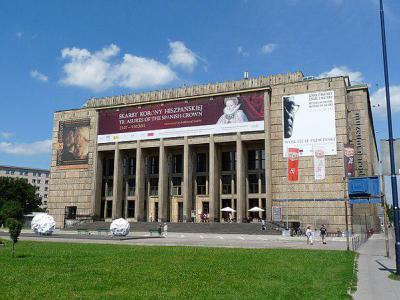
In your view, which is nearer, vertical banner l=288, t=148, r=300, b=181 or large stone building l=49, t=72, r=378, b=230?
large stone building l=49, t=72, r=378, b=230

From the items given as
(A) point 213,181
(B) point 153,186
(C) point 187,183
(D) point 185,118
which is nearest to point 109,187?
(B) point 153,186

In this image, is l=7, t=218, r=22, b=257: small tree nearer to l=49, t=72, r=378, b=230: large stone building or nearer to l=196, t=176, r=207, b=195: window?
l=49, t=72, r=378, b=230: large stone building

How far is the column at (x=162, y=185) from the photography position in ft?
217

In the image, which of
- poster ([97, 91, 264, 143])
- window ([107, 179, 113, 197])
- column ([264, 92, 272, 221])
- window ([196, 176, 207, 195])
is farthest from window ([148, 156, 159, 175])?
column ([264, 92, 272, 221])

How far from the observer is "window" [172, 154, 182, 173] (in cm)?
7225

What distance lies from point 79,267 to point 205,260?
18.4 feet

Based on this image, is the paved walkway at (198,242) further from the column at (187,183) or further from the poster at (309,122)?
the column at (187,183)

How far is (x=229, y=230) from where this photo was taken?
55031mm

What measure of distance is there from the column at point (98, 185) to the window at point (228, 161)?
71.0ft

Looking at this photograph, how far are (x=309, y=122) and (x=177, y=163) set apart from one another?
24650 mm

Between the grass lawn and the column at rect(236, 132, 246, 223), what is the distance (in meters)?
41.1

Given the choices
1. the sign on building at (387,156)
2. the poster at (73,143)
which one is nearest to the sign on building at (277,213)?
the poster at (73,143)

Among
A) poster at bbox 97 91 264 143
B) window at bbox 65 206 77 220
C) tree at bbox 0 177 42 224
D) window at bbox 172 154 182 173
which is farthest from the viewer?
tree at bbox 0 177 42 224

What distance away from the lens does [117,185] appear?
70875 mm
